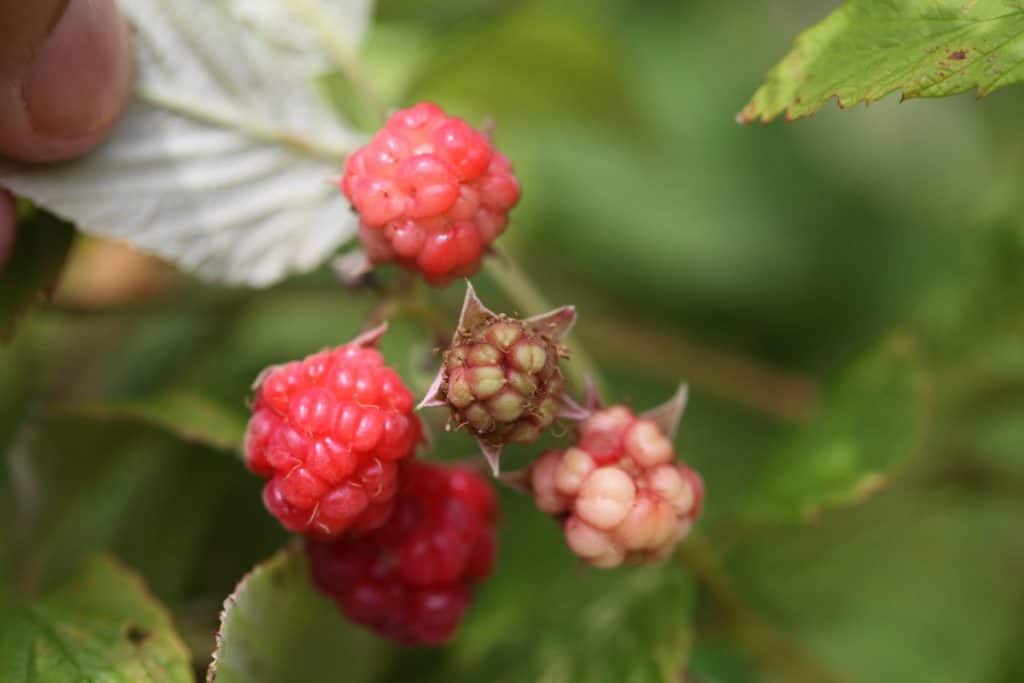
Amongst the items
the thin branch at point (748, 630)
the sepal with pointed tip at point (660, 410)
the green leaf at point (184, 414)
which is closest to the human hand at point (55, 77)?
the green leaf at point (184, 414)

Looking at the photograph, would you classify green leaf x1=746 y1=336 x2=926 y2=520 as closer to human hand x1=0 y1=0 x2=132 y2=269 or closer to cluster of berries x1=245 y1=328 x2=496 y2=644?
cluster of berries x1=245 y1=328 x2=496 y2=644

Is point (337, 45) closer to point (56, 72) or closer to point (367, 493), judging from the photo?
point (56, 72)

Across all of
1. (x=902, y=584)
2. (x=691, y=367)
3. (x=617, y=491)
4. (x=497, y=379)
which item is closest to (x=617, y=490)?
(x=617, y=491)

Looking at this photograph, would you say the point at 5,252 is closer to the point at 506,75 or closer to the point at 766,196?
the point at 506,75

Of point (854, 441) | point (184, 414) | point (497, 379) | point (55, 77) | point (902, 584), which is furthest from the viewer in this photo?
point (902, 584)

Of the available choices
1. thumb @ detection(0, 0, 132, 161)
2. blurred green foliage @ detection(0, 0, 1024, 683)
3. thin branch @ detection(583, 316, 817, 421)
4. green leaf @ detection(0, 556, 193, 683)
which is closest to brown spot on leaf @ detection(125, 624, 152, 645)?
green leaf @ detection(0, 556, 193, 683)

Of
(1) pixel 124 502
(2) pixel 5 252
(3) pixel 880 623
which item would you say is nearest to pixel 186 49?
(2) pixel 5 252

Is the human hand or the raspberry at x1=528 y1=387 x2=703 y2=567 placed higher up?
the human hand
